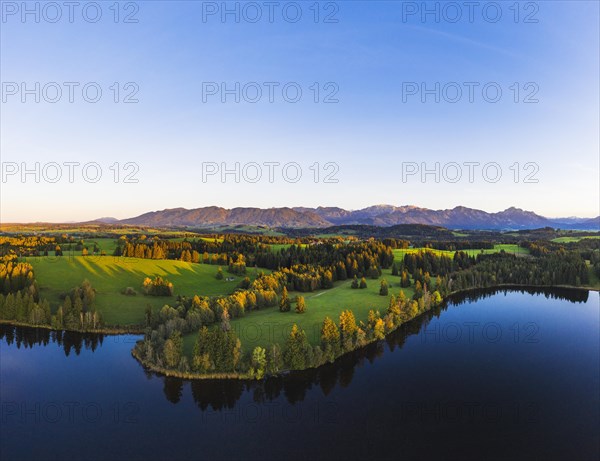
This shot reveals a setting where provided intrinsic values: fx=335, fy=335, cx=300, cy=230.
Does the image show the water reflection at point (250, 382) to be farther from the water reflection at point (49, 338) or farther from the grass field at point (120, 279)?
the grass field at point (120, 279)

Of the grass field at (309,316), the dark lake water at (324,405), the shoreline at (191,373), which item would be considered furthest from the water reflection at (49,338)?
the grass field at (309,316)

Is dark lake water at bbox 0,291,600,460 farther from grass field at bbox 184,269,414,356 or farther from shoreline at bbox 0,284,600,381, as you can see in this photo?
grass field at bbox 184,269,414,356

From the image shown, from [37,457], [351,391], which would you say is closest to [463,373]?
[351,391]

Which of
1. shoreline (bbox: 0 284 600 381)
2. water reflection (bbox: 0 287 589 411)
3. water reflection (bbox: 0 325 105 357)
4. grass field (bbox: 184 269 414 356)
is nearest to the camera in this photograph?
water reflection (bbox: 0 287 589 411)

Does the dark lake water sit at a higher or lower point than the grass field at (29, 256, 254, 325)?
lower

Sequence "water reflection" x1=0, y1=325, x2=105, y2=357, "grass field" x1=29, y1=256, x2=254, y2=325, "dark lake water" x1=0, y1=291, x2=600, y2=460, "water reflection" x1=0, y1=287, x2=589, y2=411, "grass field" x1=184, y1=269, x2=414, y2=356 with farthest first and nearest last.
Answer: "grass field" x1=29, y1=256, x2=254, y2=325
"water reflection" x1=0, y1=325, x2=105, y2=357
"grass field" x1=184, y1=269, x2=414, y2=356
"water reflection" x1=0, y1=287, x2=589, y2=411
"dark lake water" x1=0, y1=291, x2=600, y2=460

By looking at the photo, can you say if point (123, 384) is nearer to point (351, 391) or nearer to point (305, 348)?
point (305, 348)

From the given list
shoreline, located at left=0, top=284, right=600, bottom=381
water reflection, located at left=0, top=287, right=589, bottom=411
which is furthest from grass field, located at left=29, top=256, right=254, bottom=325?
water reflection, located at left=0, top=287, right=589, bottom=411
